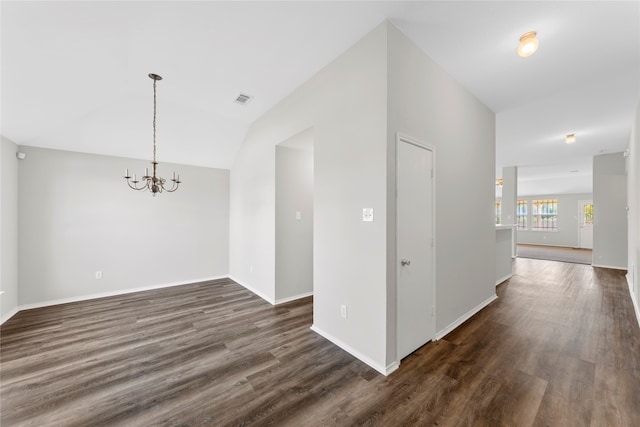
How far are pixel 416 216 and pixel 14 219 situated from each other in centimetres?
542

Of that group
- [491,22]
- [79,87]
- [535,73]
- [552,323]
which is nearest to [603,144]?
[535,73]

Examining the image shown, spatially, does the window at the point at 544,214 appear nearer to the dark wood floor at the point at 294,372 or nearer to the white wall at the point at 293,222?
the dark wood floor at the point at 294,372

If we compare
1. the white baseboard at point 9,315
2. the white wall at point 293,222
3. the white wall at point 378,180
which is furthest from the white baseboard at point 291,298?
the white baseboard at point 9,315

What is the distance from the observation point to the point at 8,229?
3.28 m

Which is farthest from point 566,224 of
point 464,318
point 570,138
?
point 464,318

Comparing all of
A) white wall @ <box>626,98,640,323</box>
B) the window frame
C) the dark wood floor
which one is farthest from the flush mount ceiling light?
the window frame

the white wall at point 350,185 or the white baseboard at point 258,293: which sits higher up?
the white wall at point 350,185

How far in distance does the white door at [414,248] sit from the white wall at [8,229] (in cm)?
494

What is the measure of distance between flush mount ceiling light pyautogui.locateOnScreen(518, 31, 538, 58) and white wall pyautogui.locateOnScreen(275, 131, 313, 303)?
2444mm

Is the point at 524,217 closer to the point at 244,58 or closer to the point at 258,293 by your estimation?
the point at 258,293

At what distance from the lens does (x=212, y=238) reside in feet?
17.2

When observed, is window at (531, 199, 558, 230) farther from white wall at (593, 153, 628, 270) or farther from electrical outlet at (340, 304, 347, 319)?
electrical outlet at (340, 304, 347, 319)

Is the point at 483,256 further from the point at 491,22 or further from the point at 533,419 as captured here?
the point at 491,22

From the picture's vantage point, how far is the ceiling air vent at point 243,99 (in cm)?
342
